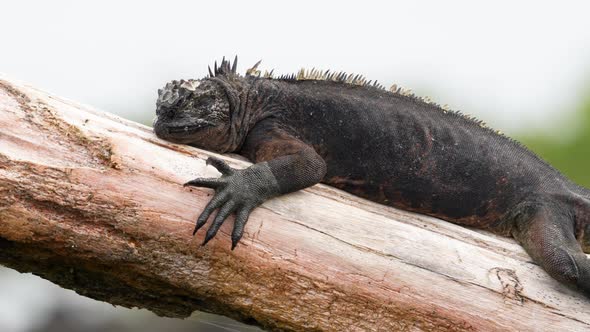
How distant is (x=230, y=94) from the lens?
6.59m

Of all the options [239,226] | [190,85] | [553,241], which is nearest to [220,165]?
[239,226]

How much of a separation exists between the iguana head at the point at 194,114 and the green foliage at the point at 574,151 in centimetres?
991

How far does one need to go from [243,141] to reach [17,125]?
2.04 metres

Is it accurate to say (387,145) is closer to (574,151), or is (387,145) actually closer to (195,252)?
(195,252)

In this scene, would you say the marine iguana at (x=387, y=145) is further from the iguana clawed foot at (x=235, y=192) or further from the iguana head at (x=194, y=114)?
the iguana clawed foot at (x=235, y=192)

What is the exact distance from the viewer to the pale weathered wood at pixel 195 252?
16.7 ft

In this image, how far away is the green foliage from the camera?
48.9ft

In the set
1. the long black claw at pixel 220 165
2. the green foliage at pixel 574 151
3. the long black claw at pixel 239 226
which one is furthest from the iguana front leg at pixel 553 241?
the green foliage at pixel 574 151

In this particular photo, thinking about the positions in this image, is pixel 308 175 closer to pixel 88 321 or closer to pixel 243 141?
pixel 243 141

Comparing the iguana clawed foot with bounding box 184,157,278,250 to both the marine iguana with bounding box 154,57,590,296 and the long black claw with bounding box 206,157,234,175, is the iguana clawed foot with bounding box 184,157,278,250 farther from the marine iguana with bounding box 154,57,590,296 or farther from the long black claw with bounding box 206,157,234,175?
the marine iguana with bounding box 154,57,590,296

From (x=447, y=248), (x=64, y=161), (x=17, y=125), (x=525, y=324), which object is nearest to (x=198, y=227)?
(x=64, y=161)

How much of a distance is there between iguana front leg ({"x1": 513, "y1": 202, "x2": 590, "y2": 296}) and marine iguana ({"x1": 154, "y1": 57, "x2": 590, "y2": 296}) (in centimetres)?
1

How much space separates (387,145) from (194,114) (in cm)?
174

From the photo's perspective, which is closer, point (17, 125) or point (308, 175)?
point (17, 125)
